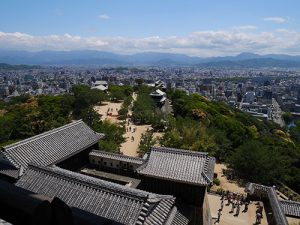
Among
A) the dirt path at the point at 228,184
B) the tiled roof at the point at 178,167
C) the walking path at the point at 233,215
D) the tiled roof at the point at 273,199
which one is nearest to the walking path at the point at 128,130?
the dirt path at the point at 228,184

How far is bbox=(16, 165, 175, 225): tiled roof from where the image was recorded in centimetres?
1027

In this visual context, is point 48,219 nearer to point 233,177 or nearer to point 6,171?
point 6,171

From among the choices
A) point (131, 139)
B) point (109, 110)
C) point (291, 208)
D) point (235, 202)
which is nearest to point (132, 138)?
point (131, 139)

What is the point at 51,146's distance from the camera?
17.1 metres

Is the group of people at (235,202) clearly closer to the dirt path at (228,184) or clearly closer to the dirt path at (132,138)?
the dirt path at (228,184)

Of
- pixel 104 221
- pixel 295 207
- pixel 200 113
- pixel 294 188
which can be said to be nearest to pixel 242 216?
pixel 295 207

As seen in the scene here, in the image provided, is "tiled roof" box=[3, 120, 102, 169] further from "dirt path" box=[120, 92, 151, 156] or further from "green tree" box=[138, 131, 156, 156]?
"dirt path" box=[120, 92, 151, 156]

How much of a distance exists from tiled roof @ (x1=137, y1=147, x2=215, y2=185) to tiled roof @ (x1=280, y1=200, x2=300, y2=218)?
7506 millimetres

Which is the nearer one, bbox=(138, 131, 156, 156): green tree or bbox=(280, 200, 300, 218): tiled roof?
bbox=(280, 200, 300, 218): tiled roof

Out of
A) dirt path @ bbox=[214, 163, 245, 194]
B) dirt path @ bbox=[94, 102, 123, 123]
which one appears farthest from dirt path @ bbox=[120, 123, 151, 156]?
dirt path @ bbox=[214, 163, 245, 194]

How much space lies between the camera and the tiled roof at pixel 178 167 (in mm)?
14602

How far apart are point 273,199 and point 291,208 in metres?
2.03

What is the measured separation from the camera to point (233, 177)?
27.2 metres

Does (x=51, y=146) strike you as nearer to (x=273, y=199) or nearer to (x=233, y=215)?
(x=233, y=215)
